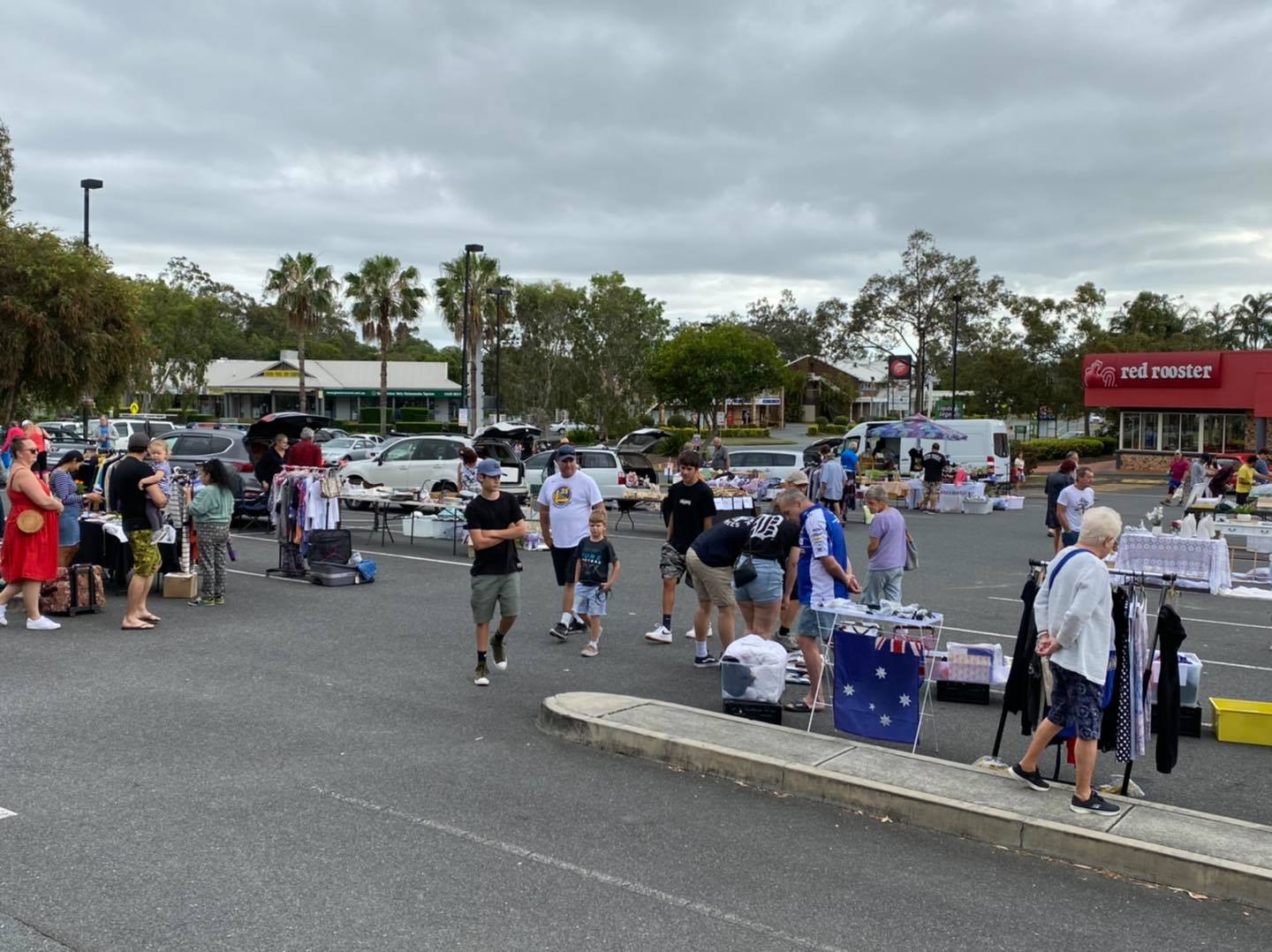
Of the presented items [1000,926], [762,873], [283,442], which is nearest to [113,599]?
[283,442]

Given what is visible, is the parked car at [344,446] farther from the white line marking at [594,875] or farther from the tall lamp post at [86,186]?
the white line marking at [594,875]

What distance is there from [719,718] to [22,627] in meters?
7.27

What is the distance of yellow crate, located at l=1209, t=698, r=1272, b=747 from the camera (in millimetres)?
7734

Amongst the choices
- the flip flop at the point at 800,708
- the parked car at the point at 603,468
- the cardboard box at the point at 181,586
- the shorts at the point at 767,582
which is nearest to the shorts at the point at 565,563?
the shorts at the point at 767,582

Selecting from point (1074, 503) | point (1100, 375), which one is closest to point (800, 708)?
point (1074, 503)

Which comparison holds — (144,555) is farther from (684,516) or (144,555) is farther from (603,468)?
(603,468)

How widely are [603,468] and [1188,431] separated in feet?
110

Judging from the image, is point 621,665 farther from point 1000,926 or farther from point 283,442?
point 283,442

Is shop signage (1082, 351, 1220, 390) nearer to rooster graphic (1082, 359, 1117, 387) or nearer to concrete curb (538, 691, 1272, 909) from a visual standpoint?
rooster graphic (1082, 359, 1117, 387)

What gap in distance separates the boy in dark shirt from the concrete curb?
2111 mm

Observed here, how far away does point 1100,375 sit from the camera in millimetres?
47562

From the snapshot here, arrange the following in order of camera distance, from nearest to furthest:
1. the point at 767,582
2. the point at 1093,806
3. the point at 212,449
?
the point at 1093,806, the point at 767,582, the point at 212,449

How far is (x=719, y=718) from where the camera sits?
7.65 meters

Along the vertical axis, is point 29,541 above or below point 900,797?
above
